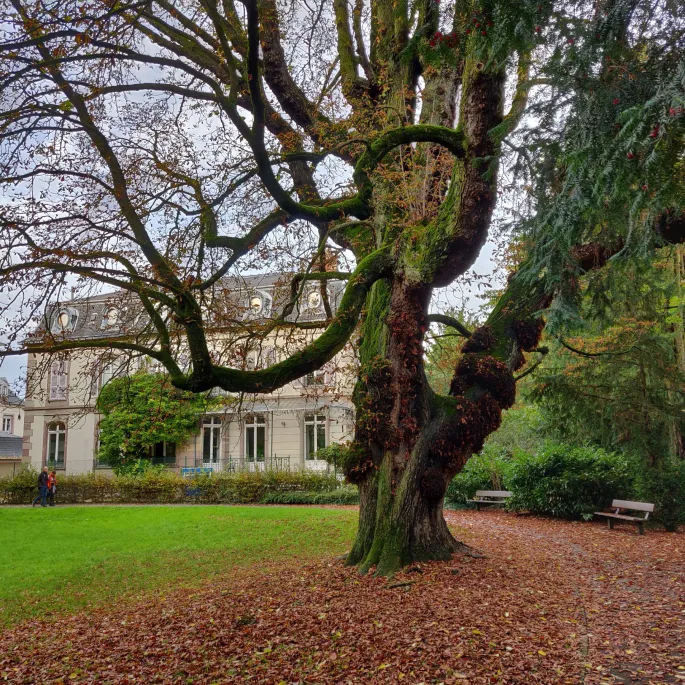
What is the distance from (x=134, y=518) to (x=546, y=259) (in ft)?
50.0

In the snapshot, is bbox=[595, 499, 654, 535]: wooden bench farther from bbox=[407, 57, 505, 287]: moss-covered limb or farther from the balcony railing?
the balcony railing

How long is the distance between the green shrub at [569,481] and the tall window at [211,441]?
54.9ft

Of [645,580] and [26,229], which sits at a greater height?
[26,229]

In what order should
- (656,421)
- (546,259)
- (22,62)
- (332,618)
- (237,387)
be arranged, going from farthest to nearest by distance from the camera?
(656,421) < (237,387) < (22,62) < (332,618) < (546,259)

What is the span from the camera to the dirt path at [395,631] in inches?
184

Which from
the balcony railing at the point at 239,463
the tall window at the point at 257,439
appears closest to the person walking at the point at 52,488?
the balcony railing at the point at 239,463

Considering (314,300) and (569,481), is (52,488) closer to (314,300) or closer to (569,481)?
(314,300)

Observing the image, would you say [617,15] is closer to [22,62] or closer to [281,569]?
[22,62]

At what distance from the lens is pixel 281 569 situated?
912 centimetres

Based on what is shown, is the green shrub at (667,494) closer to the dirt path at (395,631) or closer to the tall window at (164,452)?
the dirt path at (395,631)

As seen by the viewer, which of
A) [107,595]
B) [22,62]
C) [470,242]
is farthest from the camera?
[107,595]

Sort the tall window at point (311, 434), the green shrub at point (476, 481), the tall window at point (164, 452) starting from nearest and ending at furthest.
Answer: the green shrub at point (476, 481) → the tall window at point (311, 434) → the tall window at point (164, 452)

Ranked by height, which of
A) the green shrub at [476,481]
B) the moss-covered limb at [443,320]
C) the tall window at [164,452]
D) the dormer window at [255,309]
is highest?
the dormer window at [255,309]

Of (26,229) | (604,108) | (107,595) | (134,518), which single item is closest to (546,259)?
(604,108)
